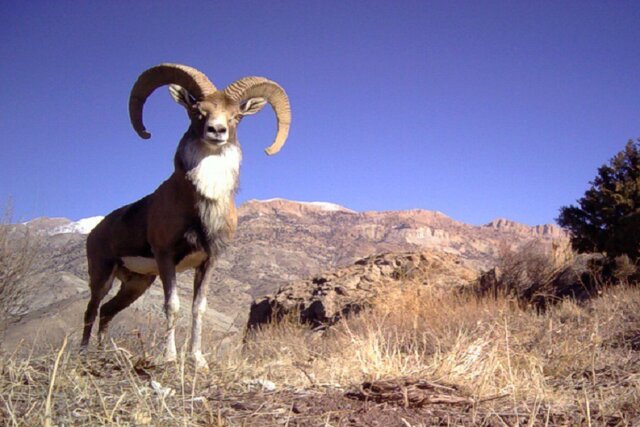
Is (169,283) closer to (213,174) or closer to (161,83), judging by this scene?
(213,174)

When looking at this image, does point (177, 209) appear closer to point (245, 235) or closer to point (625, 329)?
point (625, 329)

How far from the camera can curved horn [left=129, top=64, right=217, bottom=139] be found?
20.2ft

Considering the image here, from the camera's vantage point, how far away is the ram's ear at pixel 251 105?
6598 mm

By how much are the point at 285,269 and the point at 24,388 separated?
50.8 metres

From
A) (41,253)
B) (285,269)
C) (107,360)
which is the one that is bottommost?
(285,269)

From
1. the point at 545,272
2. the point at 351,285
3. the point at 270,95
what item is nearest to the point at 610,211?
the point at 545,272

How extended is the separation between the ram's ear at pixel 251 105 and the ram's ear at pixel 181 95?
2.00 ft

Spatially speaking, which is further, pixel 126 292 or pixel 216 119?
pixel 126 292

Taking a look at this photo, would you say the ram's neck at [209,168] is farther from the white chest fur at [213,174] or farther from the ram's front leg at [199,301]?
the ram's front leg at [199,301]

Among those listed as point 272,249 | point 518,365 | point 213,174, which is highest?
point 213,174

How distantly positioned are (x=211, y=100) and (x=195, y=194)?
1071 millimetres

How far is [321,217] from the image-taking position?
121 meters

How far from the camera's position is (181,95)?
6309 mm

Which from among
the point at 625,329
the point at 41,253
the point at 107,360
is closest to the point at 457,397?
the point at 107,360
